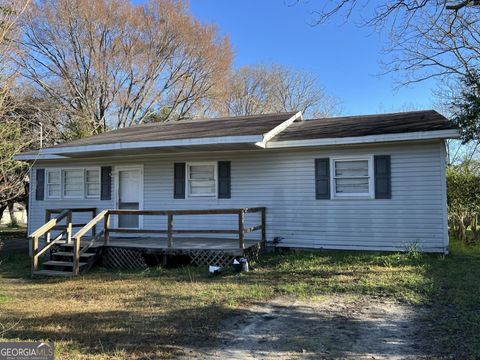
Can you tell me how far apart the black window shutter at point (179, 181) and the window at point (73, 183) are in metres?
2.79

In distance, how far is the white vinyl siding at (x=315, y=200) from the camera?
374 inches

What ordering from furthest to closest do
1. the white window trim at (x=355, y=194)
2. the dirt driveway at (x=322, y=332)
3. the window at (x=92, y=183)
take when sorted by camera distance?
the window at (x=92, y=183) < the white window trim at (x=355, y=194) < the dirt driveway at (x=322, y=332)

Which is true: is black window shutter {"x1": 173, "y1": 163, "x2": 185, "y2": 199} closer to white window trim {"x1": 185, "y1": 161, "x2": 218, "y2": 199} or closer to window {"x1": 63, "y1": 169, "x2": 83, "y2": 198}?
white window trim {"x1": 185, "y1": 161, "x2": 218, "y2": 199}

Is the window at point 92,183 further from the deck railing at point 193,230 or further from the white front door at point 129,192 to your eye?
the deck railing at point 193,230

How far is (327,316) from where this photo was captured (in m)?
5.52

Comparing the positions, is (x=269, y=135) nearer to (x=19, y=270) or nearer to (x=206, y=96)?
(x=19, y=270)

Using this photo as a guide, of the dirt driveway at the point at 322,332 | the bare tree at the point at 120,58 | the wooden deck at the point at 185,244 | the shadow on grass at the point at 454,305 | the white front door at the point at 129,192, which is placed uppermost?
the bare tree at the point at 120,58

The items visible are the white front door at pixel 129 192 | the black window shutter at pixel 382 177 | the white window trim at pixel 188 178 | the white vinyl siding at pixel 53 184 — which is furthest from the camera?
the white vinyl siding at pixel 53 184

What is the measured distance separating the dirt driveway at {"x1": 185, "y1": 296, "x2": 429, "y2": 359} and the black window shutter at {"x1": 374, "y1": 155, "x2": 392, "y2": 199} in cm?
405

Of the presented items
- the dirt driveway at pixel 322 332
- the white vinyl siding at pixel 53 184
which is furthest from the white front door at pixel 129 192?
the dirt driveway at pixel 322 332

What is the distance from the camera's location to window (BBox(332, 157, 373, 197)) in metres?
10.0

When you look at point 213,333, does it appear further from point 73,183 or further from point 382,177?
point 73,183

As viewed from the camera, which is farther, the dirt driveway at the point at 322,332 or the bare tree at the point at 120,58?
the bare tree at the point at 120,58

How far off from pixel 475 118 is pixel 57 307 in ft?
29.0
